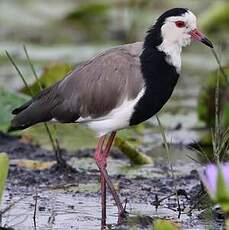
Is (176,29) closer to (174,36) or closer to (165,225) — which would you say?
(174,36)

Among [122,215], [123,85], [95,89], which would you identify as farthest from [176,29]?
[122,215]

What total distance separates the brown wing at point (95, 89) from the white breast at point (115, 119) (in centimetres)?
2

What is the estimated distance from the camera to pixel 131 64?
18.0ft

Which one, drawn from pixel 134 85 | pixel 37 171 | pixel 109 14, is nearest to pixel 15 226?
pixel 134 85

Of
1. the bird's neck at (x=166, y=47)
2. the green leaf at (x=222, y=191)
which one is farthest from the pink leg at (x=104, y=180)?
the green leaf at (x=222, y=191)

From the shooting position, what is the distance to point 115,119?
5.47 m

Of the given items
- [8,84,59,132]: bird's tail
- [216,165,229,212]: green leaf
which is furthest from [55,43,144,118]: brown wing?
[216,165,229,212]: green leaf

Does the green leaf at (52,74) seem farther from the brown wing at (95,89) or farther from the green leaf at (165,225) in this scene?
the green leaf at (165,225)

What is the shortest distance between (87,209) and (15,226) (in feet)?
2.11

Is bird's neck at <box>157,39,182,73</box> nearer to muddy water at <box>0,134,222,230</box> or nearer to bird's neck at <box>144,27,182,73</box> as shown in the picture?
bird's neck at <box>144,27,182,73</box>

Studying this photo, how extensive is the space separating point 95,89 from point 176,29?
566mm

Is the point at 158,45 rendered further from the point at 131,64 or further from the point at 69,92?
the point at 69,92

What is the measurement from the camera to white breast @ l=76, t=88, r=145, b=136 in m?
5.41

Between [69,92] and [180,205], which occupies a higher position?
[69,92]
